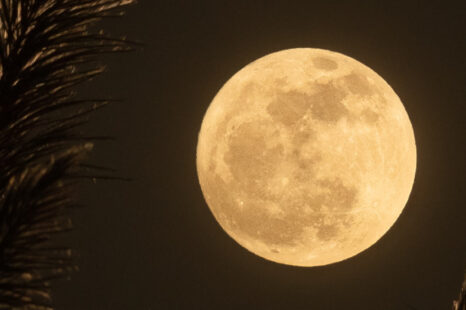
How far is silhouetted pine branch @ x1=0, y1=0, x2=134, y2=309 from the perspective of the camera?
1406 mm

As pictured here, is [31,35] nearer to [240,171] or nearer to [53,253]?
[53,253]

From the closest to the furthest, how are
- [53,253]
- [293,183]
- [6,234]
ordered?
[6,234]
[53,253]
[293,183]

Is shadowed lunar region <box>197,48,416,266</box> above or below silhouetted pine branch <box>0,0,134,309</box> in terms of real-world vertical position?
above

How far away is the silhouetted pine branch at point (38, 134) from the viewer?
141 cm

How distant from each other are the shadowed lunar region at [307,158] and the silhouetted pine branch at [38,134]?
3.50 metres

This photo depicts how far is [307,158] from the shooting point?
5.00 meters

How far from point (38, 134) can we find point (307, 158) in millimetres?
3654

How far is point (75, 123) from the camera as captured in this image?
1554 millimetres

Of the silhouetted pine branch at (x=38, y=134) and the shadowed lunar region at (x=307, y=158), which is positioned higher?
the shadowed lunar region at (x=307, y=158)

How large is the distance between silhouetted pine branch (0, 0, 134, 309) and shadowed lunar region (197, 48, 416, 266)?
3504 mm

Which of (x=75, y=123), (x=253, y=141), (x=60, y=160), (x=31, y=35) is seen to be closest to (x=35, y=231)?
(x=60, y=160)

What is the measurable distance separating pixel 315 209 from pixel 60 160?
12.6ft

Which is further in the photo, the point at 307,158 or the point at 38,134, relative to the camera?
the point at 307,158

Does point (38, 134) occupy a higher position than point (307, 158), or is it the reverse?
point (307, 158)
